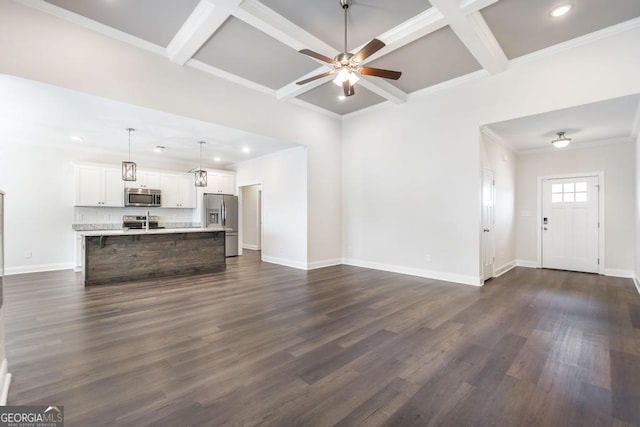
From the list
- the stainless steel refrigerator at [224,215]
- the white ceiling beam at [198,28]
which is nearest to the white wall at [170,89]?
the white ceiling beam at [198,28]

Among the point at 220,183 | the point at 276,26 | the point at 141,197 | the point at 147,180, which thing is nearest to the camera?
the point at 276,26

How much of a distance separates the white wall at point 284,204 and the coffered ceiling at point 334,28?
2.33 meters

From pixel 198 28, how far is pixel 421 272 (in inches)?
201

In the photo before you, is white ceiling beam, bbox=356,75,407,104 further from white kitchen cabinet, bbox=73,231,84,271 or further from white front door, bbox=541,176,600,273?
white kitchen cabinet, bbox=73,231,84,271

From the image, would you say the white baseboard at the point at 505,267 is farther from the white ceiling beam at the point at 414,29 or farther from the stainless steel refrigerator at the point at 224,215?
the stainless steel refrigerator at the point at 224,215

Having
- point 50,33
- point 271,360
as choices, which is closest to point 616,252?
point 271,360

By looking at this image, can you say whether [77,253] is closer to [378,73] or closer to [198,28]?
[198,28]

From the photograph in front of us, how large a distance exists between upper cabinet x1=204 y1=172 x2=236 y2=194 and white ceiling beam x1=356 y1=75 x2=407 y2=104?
4.96 m

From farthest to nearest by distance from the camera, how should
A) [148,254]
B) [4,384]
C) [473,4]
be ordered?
[148,254]
[473,4]
[4,384]

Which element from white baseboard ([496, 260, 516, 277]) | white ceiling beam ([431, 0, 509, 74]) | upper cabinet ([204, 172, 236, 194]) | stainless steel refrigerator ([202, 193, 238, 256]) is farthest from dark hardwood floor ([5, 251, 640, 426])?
upper cabinet ([204, 172, 236, 194])

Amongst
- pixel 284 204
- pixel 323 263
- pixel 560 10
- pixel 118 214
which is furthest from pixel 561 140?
pixel 118 214

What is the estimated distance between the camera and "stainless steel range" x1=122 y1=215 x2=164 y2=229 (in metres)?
7.06

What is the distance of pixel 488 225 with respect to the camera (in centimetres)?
505

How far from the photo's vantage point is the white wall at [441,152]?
3633 millimetres
